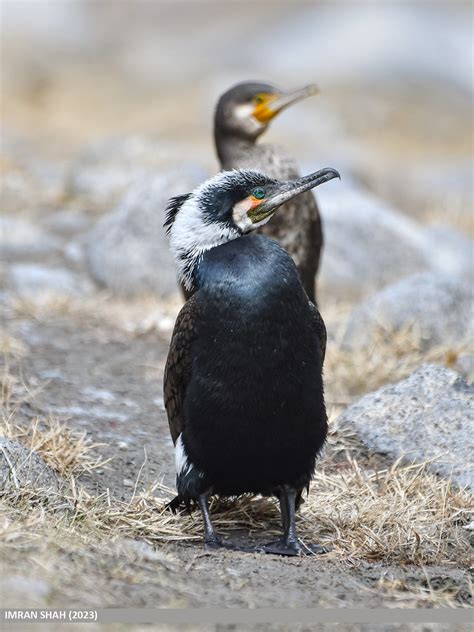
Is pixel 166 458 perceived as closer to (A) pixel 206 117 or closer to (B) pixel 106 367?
(B) pixel 106 367

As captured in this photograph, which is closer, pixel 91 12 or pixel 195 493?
pixel 195 493

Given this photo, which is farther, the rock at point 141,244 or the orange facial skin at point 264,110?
the rock at point 141,244

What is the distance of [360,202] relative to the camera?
10211 mm

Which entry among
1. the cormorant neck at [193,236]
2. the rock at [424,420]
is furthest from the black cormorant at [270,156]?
the cormorant neck at [193,236]

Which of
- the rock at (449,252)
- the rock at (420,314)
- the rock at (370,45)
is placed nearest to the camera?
the rock at (420,314)

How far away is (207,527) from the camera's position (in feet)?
14.1

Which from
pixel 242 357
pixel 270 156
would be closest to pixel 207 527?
pixel 242 357

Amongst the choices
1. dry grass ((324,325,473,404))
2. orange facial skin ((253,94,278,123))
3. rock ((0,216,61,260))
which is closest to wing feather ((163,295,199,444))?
dry grass ((324,325,473,404))

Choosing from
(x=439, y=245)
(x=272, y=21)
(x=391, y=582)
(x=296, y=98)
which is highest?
(x=272, y=21)

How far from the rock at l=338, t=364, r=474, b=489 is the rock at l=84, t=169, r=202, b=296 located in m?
3.77

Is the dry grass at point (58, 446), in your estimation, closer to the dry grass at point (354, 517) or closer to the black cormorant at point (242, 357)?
the dry grass at point (354, 517)

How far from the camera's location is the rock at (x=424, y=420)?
4.96m

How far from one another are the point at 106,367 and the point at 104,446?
172 cm

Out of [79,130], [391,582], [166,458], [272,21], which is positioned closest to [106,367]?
[166,458]
